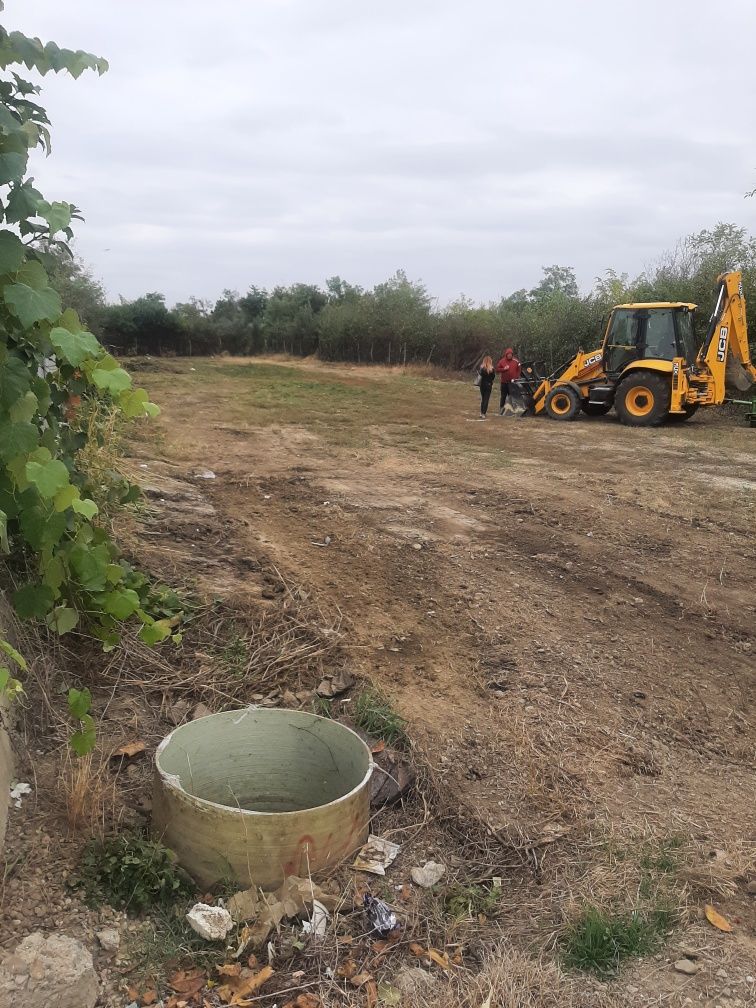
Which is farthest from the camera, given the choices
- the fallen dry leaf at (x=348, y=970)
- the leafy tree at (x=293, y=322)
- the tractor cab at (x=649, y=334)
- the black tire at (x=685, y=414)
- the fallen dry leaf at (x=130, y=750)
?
the leafy tree at (x=293, y=322)

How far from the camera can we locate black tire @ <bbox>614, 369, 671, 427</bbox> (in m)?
13.2

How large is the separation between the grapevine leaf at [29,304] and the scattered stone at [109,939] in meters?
1.76

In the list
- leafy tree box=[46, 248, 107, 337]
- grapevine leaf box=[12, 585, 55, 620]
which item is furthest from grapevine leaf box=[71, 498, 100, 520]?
leafy tree box=[46, 248, 107, 337]

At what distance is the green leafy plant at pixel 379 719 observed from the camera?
3.40 meters

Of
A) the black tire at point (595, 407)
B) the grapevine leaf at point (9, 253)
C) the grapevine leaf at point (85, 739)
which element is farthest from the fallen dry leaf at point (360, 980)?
the black tire at point (595, 407)

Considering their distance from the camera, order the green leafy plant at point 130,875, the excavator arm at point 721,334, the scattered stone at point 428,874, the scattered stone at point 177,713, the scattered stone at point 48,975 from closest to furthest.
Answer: the scattered stone at point 48,975, the green leafy plant at point 130,875, the scattered stone at point 428,874, the scattered stone at point 177,713, the excavator arm at point 721,334

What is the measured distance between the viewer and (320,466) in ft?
29.3

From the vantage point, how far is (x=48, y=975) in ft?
6.70

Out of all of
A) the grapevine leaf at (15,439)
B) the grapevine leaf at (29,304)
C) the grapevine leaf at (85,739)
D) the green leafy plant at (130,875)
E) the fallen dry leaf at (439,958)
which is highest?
the grapevine leaf at (29,304)

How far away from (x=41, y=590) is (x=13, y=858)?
83cm

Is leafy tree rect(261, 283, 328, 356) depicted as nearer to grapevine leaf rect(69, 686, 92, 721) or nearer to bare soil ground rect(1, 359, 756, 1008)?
bare soil ground rect(1, 359, 756, 1008)

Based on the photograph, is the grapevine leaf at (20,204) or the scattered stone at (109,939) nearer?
the grapevine leaf at (20,204)

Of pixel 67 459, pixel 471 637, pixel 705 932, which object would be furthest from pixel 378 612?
pixel 705 932

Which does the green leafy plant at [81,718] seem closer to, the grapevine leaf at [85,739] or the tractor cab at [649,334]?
the grapevine leaf at [85,739]
